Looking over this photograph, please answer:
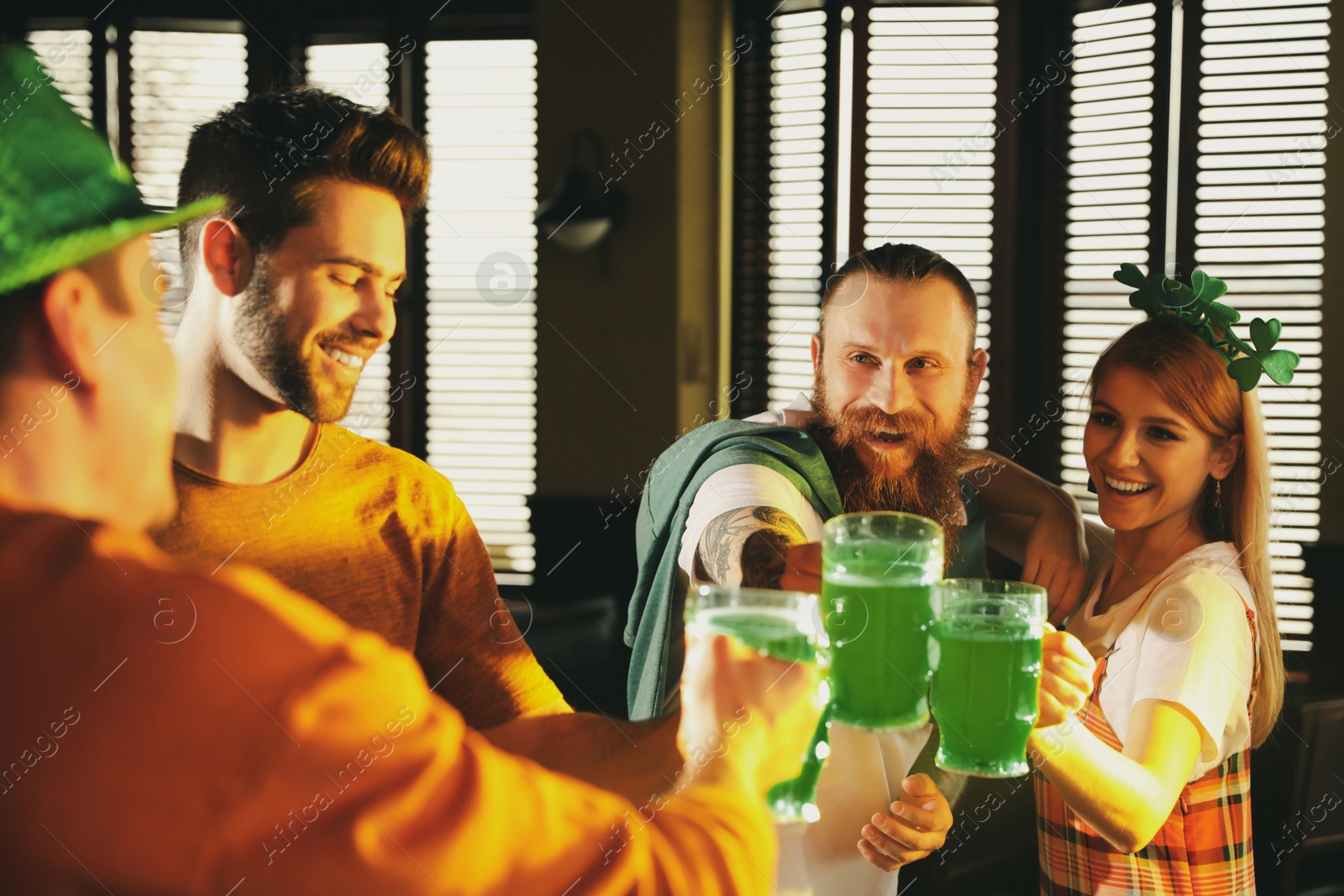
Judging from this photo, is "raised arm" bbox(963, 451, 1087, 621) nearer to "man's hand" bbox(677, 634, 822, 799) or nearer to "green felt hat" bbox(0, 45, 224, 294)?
"man's hand" bbox(677, 634, 822, 799)

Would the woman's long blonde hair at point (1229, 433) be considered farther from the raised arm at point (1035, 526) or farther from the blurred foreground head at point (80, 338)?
the blurred foreground head at point (80, 338)

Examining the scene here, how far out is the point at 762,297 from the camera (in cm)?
150

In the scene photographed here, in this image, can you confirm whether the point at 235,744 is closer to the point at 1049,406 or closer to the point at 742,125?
the point at 742,125

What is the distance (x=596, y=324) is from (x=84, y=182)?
0.60 metres

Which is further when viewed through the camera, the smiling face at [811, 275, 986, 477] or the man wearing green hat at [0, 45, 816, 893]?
the smiling face at [811, 275, 986, 477]

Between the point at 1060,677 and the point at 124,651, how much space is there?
1.07 m

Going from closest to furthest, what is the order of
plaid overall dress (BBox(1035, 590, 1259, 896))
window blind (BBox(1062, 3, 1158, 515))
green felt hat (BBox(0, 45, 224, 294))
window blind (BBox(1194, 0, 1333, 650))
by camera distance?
green felt hat (BBox(0, 45, 224, 294)) < plaid overall dress (BBox(1035, 590, 1259, 896)) < window blind (BBox(1062, 3, 1158, 515)) < window blind (BBox(1194, 0, 1333, 650))

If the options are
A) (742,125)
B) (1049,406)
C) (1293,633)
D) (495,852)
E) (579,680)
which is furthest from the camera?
(1293,633)

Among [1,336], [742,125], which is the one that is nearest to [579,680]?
[1,336]

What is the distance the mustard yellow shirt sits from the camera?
1045 millimetres

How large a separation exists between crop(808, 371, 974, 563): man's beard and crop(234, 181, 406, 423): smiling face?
66 centimetres

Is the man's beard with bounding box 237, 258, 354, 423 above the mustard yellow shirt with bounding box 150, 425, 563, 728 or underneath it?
above

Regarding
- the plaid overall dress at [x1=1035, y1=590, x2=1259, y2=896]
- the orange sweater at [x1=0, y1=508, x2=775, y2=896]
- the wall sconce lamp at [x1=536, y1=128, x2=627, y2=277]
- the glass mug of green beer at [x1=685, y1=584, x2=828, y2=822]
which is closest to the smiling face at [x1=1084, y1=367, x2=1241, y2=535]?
the plaid overall dress at [x1=1035, y1=590, x2=1259, y2=896]

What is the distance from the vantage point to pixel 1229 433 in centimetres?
149
